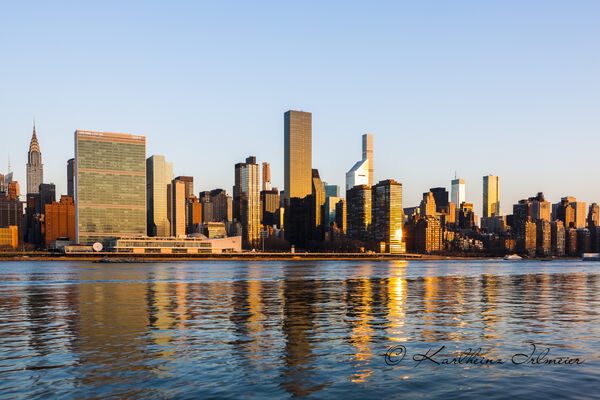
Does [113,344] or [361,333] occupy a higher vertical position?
[113,344]

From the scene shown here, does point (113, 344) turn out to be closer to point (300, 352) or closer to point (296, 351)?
point (296, 351)

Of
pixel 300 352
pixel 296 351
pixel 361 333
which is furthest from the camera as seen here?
pixel 361 333

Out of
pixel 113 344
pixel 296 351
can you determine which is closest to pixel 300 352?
pixel 296 351

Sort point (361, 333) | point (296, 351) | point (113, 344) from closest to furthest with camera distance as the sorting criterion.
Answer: point (296, 351) → point (113, 344) → point (361, 333)

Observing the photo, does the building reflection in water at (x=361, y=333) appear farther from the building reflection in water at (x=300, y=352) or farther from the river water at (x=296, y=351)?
the building reflection in water at (x=300, y=352)

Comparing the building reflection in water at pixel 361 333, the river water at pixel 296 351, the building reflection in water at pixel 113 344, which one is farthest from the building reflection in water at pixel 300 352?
the building reflection in water at pixel 113 344

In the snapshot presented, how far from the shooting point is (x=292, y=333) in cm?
3925

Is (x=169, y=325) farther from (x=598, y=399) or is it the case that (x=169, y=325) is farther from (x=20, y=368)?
(x=598, y=399)

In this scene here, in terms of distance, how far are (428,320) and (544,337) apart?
34.8 feet

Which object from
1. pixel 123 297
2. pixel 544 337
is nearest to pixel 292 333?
pixel 544 337

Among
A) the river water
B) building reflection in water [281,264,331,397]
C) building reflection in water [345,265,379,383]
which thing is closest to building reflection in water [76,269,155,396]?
the river water

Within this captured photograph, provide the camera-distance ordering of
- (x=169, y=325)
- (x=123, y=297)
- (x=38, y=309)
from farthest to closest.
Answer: (x=123, y=297) < (x=38, y=309) < (x=169, y=325)

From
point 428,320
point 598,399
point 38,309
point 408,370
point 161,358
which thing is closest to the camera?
point 598,399

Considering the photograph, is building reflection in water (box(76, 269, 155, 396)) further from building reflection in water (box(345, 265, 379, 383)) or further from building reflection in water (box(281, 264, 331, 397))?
building reflection in water (box(345, 265, 379, 383))
